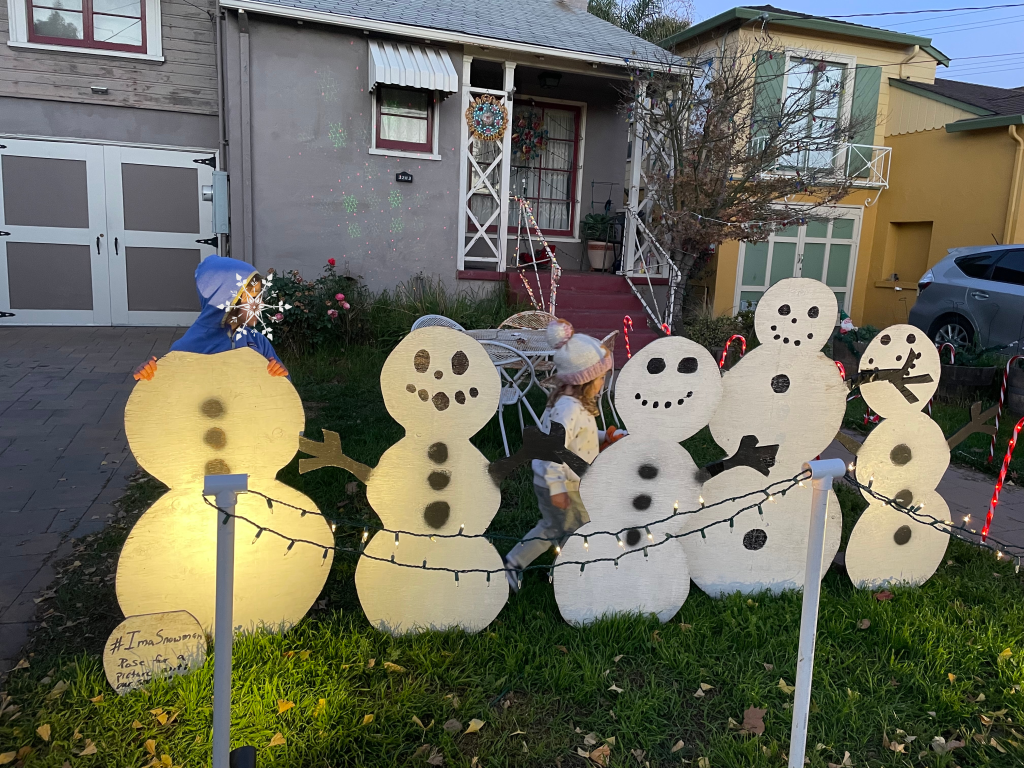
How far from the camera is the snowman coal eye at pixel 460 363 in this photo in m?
2.72

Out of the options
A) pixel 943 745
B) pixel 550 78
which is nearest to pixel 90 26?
pixel 550 78

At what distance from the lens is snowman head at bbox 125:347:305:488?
8.35ft

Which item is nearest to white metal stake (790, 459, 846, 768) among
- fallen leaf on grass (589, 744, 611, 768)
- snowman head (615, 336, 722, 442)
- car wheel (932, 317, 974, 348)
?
fallen leaf on grass (589, 744, 611, 768)

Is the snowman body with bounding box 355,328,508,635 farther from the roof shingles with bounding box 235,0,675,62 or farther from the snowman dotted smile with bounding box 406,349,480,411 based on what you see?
the roof shingles with bounding box 235,0,675,62

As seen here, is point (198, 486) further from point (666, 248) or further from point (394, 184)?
point (666, 248)

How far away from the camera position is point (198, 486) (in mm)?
2619

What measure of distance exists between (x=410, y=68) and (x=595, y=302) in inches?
144

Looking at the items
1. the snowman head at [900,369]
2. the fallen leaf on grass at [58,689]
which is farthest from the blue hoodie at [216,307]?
the snowman head at [900,369]

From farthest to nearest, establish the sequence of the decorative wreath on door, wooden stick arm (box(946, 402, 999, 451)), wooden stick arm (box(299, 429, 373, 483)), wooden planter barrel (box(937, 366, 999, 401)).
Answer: the decorative wreath on door < wooden planter barrel (box(937, 366, 999, 401)) < wooden stick arm (box(946, 402, 999, 451)) < wooden stick arm (box(299, 429, 373, 483))

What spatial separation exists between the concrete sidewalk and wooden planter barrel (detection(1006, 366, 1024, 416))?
683 cm

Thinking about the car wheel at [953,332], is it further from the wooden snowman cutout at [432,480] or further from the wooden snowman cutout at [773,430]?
the wooden snowman cutout at [432,480]

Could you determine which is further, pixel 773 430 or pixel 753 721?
pixel 773 430

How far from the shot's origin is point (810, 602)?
6.98 feet

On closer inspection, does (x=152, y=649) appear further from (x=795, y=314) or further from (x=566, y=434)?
(x=795, y=314)
